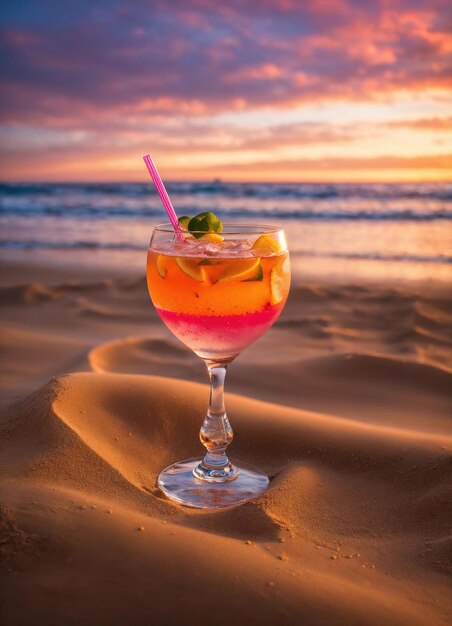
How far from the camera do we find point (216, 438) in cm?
234

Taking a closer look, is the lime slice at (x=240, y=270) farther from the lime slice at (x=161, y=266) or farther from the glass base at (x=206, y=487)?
the glass base at (x=206, y=487)

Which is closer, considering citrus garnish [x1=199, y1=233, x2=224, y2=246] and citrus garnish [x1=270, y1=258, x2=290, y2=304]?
citrus garnish [x1=199, y1=233, x2=224, y2=246]

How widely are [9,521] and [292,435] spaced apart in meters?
1.32

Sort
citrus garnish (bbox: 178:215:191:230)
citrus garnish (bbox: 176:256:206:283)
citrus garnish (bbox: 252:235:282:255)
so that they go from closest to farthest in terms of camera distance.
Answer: citrus garnish (bbox: 176:256:206:283) < citrus garnish (bbox: 252:235:282:255) < citrus garnish (bbox: 178:215:191:230)

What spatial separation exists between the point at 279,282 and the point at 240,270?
218mm

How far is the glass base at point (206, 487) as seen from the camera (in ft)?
7.06

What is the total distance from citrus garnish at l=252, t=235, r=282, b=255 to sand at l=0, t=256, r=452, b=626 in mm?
785

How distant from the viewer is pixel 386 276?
7.58 metres

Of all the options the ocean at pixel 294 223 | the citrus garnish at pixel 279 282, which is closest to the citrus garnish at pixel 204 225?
the citrus garnish at pixel 279 282

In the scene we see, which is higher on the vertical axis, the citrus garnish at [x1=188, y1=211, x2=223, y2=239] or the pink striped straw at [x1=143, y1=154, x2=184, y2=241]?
the pink striped straw at [x1=143, y1=154, x2=184, y2=241]

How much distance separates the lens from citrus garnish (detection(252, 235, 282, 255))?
2.20 metres

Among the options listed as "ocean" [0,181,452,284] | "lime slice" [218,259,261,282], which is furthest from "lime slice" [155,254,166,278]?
"ocean" [0,181,452,284]

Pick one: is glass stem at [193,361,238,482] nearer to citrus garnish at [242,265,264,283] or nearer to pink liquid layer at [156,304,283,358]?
pink liquid layer at [156,304,283,358]

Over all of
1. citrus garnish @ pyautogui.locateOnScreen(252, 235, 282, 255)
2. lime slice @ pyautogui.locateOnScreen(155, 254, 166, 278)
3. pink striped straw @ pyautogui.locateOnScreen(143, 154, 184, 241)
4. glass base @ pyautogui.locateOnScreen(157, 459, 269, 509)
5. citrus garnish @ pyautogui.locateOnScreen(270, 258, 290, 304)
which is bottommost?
glass base @ pyautogui.locateOnScreen(157, 459, 269, 509)
